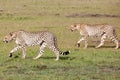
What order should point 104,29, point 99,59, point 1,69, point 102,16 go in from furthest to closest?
point 102,16 → point 104,29 → point 99,59 → point 1,69

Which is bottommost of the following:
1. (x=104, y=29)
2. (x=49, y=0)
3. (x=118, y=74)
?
(x=118, y=74)

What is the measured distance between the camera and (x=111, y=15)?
117 ft

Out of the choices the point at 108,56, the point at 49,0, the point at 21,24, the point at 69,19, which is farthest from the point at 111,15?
the point at 108,56

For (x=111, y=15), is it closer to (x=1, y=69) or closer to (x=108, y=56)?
(x=108, y=56)

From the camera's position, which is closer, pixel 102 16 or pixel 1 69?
pixel 1 69

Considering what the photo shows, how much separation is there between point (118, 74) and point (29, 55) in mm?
4710

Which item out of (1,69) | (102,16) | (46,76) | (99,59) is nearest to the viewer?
(46,76)

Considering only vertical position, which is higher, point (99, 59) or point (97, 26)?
point (97, 26)

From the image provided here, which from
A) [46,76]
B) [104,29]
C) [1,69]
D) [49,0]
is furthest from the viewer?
[49,0]

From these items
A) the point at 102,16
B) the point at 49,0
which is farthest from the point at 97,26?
the point at 49,0

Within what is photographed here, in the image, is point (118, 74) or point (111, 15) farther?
point (111, 15)

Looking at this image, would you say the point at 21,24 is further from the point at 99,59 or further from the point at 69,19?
the point at 99,59

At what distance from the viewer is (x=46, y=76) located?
13523 mm

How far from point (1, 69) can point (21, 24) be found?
14.5 metres
